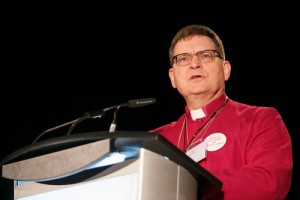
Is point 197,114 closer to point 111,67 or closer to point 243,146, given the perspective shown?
point 243,146

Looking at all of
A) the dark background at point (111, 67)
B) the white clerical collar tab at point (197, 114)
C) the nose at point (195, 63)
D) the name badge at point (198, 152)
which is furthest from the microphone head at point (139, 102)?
the dark background at point (111, 67)

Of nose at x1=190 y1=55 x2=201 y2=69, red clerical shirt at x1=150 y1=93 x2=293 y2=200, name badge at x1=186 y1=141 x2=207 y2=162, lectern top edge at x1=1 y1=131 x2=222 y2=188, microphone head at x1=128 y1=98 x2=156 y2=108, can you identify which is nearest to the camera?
lectern top edge at x1=1 y1=131 x2=222 y2=188

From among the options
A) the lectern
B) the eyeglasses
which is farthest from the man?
the lectern

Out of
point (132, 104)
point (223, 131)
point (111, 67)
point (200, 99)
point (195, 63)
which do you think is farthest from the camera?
point (111, 67)

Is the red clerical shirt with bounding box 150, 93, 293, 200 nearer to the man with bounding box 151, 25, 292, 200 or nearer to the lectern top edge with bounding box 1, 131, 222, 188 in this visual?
the man with bounding box 151, 25, 292, 200

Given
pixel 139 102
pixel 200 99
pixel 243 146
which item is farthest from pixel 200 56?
pixel 139 102

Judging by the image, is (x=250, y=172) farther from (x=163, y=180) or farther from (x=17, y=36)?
(x=17, y=36)

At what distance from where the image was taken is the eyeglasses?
6.87 ft

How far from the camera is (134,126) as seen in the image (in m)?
4.26

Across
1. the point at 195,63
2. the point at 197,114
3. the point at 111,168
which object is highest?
the point at 195,63

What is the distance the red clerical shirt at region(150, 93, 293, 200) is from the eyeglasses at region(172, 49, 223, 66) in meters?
0.22

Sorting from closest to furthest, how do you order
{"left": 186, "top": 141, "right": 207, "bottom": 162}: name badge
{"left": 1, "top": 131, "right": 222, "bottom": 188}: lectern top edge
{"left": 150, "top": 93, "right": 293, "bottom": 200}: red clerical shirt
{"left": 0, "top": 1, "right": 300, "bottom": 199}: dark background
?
{"left": 1, "top": 131, "right": 222, "bottom": 188}: lectern top edge < {"left": 150, "top": 93, "right": 293, "bottom": 200}: red clerical shirt < {"left": 186, "top": 141, "right": 207, "bottom": 162}: name badge < {"left": 0, "top": 1, "right": 300, "bottom": 199}: dark background

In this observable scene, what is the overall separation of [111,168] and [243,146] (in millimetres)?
814

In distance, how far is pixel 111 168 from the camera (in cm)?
100
